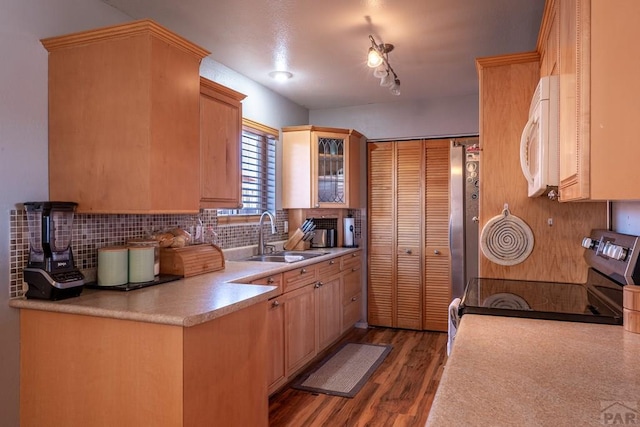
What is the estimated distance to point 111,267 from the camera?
1996 millimetres

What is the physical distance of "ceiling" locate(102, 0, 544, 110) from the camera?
2.26 metres

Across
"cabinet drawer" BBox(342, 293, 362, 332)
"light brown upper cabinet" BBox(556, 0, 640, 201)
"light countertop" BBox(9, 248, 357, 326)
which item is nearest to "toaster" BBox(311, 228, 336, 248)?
"cabinet drawer" BBox(342, 293, 362, 332)

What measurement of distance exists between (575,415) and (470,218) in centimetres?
312

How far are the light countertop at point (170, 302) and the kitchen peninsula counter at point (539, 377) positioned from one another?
946 millimetres

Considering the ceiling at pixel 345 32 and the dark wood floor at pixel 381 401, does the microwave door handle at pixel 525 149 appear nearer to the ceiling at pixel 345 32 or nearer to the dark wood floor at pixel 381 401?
the ceiling at pixel 345 32

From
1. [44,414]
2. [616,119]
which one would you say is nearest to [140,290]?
[44,414]

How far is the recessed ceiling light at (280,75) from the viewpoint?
11.1ft

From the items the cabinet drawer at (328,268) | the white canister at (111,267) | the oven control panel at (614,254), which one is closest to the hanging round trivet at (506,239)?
the oven control panel at (614,254)

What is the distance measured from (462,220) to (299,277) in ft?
5.45

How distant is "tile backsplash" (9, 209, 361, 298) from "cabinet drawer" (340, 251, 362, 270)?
104cm

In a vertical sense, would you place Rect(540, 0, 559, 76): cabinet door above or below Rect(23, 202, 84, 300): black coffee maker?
above

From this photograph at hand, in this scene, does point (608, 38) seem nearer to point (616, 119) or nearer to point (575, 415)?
point (616, 119)

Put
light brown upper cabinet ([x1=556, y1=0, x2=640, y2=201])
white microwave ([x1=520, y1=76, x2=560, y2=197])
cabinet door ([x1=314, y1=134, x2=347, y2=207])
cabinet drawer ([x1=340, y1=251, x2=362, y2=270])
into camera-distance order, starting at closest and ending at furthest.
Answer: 1. light brown upper cabinet ([x1=556, y1=0, x2=640, y2=201])
2. white microwave ([x1=520, y1=76, x2=560, y2=197])
3. cabinet drawer ([x1=340, y1=251, x2=362, y2=270])
4. cabinet door ([x1=314, y1=134, x2=347, y2=207])

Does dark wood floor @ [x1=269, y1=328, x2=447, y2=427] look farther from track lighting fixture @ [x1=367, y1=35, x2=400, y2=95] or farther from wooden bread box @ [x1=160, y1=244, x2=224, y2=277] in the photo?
track lighting fixture @ [x1=367, y1=35, x2=400, y2=95]
